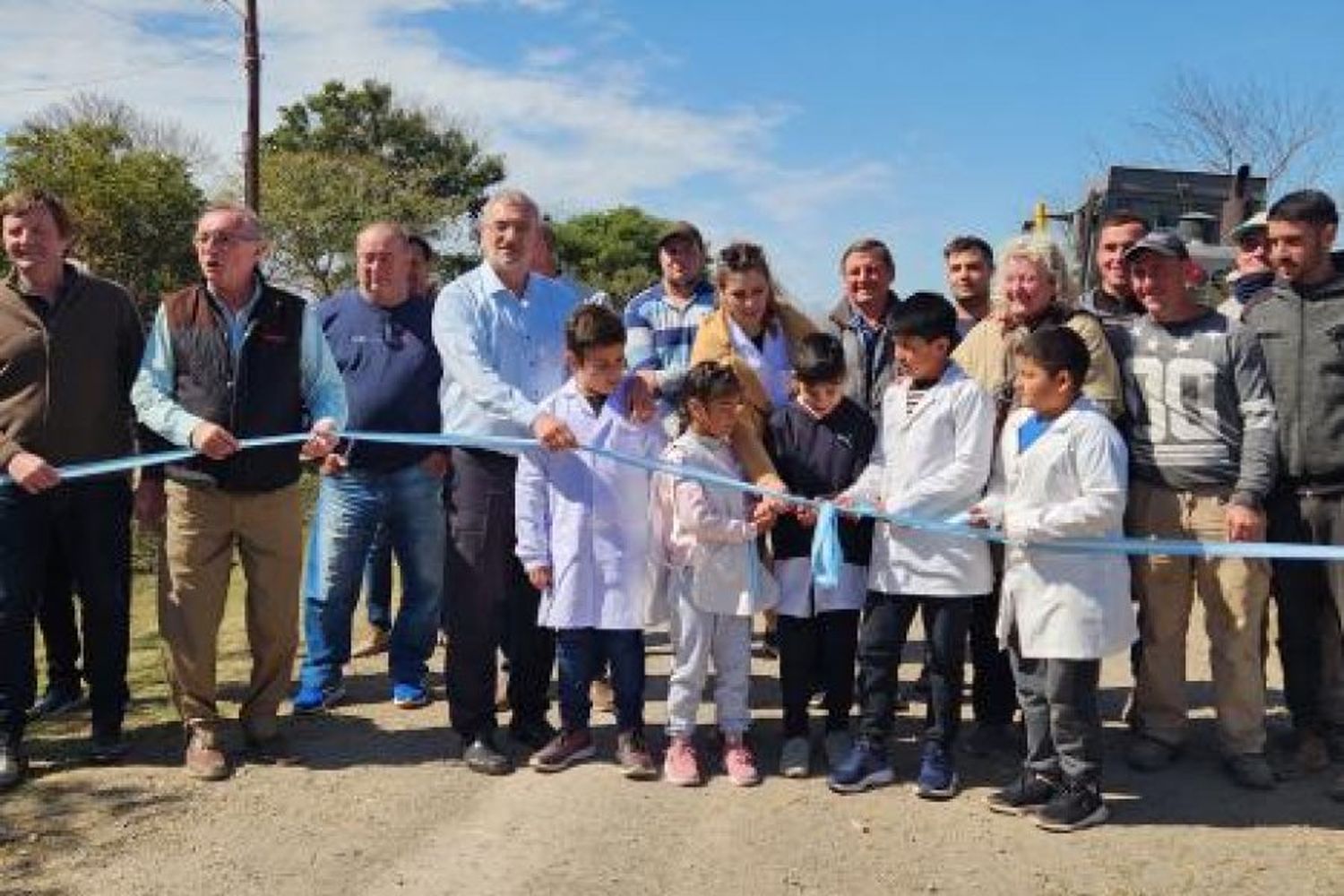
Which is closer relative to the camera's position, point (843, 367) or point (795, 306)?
point (843, 367)

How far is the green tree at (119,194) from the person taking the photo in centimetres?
2508

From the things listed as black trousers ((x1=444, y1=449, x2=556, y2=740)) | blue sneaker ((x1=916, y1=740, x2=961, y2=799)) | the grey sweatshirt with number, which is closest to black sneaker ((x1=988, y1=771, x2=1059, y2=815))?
blue sneaker ((x1=916, y1=740, x2=961, y2=799))

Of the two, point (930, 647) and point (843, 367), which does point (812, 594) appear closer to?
point (930, 647)

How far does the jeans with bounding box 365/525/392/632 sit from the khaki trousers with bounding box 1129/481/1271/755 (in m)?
4.11

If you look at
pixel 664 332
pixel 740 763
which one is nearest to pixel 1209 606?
pixel 740 763

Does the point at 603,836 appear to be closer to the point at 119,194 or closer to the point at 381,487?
the point at 381,487

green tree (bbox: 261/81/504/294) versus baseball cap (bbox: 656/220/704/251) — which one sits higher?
green tree (bbox: 261/81/504/294)

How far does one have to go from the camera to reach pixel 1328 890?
369 cm

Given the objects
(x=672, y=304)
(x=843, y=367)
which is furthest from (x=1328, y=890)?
(x=672, y=304)

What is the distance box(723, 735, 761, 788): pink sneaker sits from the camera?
4.58 meters

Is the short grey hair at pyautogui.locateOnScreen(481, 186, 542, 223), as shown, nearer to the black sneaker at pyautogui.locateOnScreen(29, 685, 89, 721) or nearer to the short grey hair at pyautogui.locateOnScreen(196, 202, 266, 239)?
the short grey hair at pyautogui.locateOnScreen(196, 202, 266, 239)

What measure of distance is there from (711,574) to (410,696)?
1.87 m

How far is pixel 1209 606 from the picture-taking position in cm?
473

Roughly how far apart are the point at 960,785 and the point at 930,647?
581 millimetres
